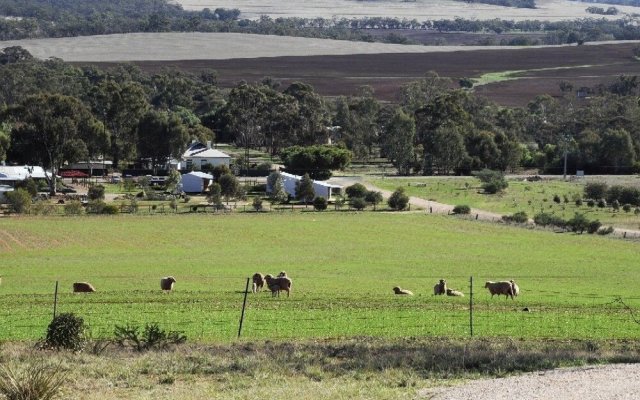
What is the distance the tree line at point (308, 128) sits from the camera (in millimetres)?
80750

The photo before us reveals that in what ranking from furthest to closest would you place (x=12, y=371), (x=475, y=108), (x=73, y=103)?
(x=475, y=108), (x=73, y=103), (x=12, y=371)

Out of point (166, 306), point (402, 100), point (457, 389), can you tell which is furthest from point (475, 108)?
point (457, 389)

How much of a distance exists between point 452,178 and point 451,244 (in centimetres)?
3931

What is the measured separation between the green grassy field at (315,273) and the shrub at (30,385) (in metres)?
6.54

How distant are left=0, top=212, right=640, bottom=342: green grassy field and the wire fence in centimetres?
5

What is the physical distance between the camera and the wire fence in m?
22.9

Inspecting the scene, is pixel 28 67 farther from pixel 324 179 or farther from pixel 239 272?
pixel 239 272

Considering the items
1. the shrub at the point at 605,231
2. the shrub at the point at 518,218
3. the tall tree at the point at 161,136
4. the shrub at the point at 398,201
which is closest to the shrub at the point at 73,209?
the shrub at the point at 398,201

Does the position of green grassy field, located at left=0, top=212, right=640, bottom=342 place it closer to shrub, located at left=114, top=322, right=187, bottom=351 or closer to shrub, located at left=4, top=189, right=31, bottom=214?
shrub, located at left=114, top=322, right=187, bottom=351

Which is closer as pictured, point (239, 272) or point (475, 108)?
point (239, 272)

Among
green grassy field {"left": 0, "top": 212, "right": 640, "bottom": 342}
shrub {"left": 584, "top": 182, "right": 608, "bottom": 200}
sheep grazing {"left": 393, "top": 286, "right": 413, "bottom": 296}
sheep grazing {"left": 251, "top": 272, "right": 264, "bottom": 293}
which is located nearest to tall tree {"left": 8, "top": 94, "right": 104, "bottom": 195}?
green grassy field {"left": 0, "top": 212, "right": 640, "bottom": 342}

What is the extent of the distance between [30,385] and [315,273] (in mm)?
25152

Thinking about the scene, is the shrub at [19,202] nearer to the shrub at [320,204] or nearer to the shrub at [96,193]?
the shrub at [96,193]

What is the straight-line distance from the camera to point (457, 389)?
16484 millimetres
